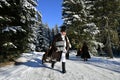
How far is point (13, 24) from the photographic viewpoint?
15336mm

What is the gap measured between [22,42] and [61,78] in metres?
6.79

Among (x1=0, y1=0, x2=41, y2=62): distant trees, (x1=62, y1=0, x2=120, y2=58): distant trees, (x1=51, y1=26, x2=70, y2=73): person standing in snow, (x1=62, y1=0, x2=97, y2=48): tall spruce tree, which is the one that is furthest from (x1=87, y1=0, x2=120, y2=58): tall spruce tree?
(x1=51, y1=26, x2=70, y2=73): person standing in snow

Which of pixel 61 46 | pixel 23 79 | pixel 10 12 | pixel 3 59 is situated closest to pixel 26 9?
pixel 10 12

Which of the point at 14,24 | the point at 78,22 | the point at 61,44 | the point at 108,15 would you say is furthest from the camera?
the point at 78,22

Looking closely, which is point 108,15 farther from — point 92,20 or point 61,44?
point 61,44

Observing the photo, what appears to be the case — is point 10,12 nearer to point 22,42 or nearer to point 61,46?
point 22,42

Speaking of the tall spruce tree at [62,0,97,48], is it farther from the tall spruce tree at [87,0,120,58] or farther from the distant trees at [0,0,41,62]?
the distant trees at [0,0,41,62]

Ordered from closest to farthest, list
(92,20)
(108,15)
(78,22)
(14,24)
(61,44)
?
(61,44)
(14,24)
(108,15)
(92,20)
(78,22)

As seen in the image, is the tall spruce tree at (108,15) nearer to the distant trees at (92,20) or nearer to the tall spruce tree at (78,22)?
the distant trees at (92,20)

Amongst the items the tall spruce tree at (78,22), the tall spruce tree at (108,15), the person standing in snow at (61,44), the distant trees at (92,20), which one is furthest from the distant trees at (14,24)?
the tall spruce tree at (78,22)

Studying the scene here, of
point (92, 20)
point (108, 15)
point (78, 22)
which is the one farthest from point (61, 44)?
point (78, 22)

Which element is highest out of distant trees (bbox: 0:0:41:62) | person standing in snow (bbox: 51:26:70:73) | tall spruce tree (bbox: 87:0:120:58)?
tall spruce tree (bbox: 87:0:120:58)

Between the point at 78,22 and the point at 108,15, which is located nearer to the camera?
the point at 108,15

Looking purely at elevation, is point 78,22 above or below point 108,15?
above
